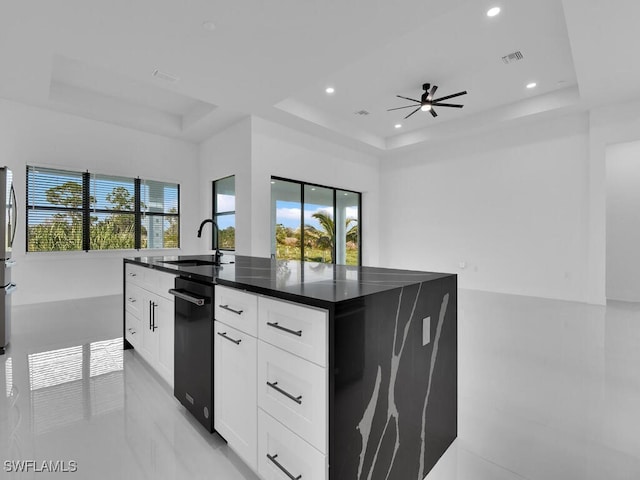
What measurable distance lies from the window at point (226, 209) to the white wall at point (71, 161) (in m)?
0.79

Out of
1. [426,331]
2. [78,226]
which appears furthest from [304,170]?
[426,331]

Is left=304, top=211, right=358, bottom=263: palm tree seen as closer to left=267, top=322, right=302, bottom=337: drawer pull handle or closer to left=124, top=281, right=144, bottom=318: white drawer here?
left=124, top=281, right=144, bottom=318: white drawer

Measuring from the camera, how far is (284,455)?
4.00ft

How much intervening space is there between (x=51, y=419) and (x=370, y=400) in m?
2.01

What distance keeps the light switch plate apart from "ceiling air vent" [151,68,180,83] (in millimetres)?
4310

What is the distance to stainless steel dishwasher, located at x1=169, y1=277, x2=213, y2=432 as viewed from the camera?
1.71 meters

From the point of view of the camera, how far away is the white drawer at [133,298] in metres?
2.70

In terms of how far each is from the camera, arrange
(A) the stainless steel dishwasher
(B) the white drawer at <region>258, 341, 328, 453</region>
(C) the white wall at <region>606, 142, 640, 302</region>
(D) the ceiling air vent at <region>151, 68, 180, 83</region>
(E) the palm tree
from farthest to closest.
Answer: (E) the palm tree
(C) the white wall at <region>606, 142, 640, 302</region>
(D) the ceiling air vent at <region>151, 68, 180, 83</region>
(A) the stainless steel dishwasher
(B) the white drawer at <region>258, 341, 328, 453</region>

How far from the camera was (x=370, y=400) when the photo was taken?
1160 mm

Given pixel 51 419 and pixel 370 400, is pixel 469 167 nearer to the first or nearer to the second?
pixel 370 400

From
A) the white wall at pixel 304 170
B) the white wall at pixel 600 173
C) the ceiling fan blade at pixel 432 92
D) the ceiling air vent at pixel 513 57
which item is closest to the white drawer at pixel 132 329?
the white wall at pixel 304 170

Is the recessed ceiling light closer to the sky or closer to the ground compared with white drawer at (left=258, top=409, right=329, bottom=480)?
closer to the sky

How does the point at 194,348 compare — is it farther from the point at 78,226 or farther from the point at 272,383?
the point at 78,226

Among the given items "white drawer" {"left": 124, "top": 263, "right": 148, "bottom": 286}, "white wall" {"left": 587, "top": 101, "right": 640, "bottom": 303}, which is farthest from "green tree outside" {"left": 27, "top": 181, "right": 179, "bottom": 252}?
"white wall" {"left": 587, "top": 101, "right": 640, "bottom": 303}
